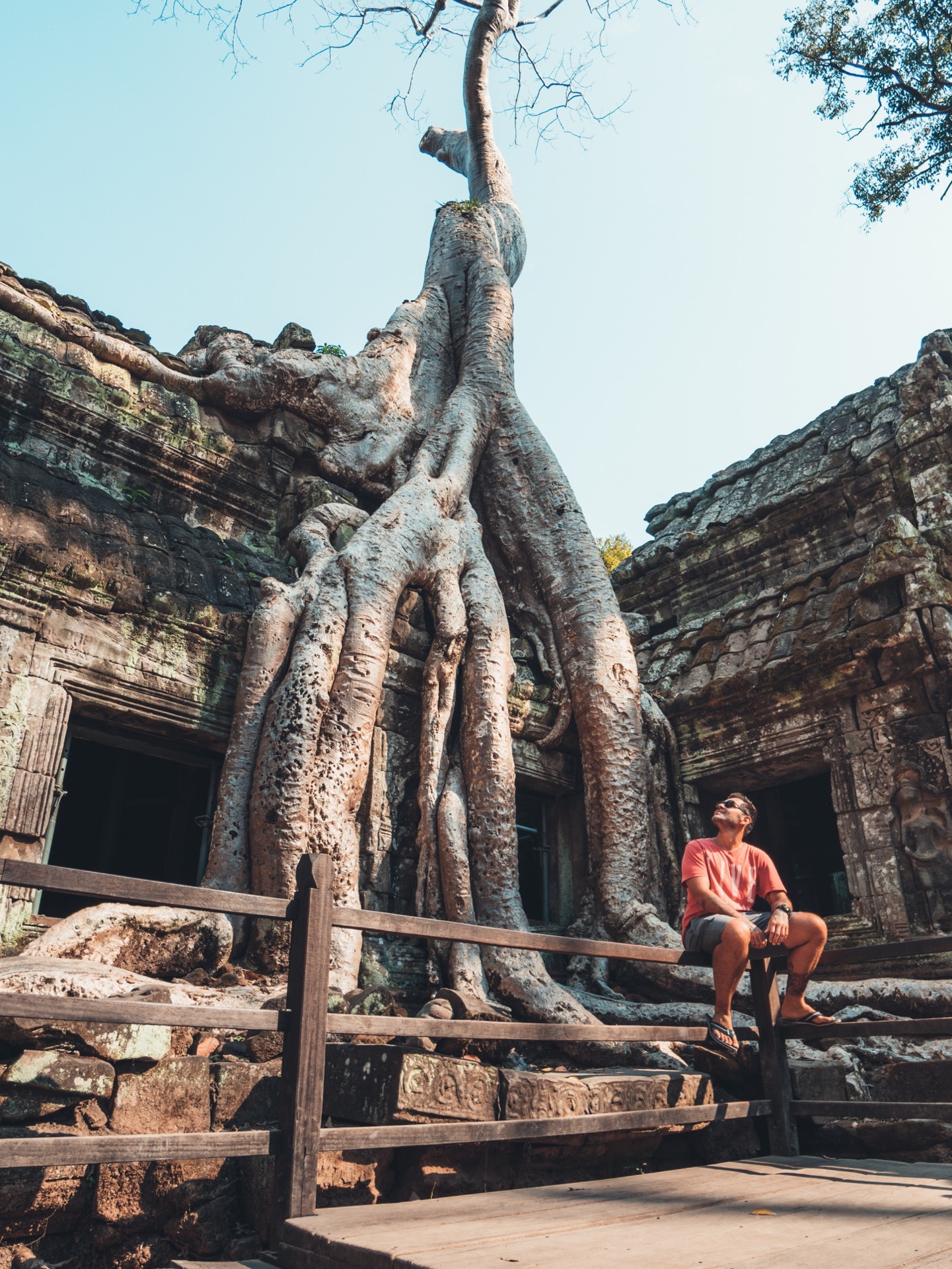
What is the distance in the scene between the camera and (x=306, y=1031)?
2.07 meters

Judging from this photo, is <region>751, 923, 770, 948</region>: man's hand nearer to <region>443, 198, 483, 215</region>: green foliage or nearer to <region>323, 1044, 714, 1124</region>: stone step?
<region>323, 1044, 714, 1124</region>: stone step

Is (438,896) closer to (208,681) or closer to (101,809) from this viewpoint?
(208,681)

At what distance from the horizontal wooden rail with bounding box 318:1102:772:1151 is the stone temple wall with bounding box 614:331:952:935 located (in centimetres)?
260

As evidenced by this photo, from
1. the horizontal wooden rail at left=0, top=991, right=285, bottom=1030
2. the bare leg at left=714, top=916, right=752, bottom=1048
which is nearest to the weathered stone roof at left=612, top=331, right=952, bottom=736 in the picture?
the bare leg at left=714, top=916, right=752, bottom=1048

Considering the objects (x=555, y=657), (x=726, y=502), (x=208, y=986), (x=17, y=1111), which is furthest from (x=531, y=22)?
(x=17, y=1111)

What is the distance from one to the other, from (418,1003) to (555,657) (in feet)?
7.97

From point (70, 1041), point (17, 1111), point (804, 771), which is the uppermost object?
point (804, 771)

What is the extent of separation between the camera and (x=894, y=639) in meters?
5.26

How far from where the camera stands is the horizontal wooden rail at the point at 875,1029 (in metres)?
2.83

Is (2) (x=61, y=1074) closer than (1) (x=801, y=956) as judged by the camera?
Yes

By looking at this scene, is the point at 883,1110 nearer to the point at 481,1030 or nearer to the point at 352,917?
the point at 481,1030

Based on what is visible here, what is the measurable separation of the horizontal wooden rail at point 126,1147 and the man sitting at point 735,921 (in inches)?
63.9

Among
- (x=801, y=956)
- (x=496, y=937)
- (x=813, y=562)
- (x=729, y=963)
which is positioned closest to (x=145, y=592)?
(x=496, y=937)

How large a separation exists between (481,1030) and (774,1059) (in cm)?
128
